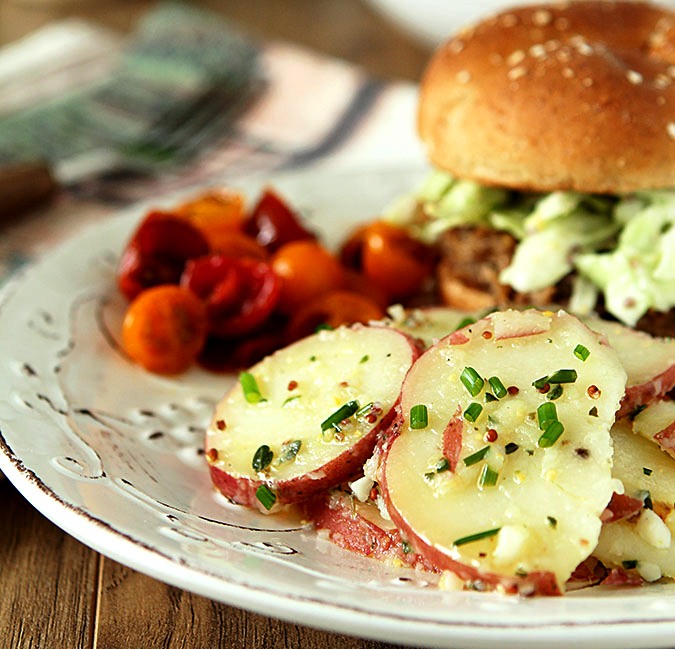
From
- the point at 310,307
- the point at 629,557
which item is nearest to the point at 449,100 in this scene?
the point at 310,307

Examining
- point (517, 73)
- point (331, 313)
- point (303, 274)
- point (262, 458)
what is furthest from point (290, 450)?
point (517, 73)

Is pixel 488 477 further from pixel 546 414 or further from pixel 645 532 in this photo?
pixel 645 532

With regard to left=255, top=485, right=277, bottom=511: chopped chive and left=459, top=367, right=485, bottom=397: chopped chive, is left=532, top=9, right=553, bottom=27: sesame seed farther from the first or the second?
left=255, top=485, right=277, bottom=511: chopped chive

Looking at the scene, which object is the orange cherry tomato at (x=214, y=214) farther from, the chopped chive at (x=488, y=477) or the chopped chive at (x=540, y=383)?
the chopped chive at (x=488, y=477)

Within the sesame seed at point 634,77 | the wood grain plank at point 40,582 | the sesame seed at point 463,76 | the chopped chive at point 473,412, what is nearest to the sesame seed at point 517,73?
the sesame seed at point 463,76

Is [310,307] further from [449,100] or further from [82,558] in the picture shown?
[82,558]
